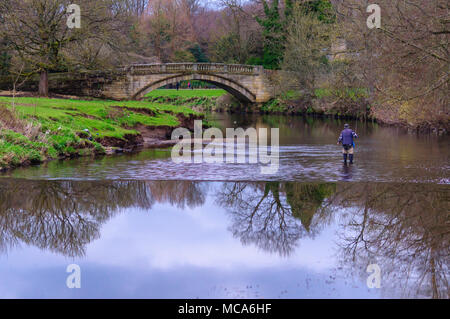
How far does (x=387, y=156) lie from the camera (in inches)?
901

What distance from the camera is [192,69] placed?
55562mm

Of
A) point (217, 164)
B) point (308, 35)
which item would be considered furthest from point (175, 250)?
point (308, 35)

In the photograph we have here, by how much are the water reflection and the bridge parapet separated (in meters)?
37.3

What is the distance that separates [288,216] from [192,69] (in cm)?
4469

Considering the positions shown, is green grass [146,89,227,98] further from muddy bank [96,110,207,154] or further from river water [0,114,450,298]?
river water [0,114,450,298]

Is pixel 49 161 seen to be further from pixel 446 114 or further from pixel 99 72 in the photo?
pixel 99 72

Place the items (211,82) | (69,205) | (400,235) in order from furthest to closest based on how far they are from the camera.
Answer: (211,82), (69,205), (400,235)

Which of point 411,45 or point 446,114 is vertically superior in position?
point 411,45

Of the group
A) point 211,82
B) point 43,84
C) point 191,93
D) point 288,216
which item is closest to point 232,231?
point 288,216

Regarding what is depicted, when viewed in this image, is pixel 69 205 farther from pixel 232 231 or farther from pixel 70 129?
pixel 70 129

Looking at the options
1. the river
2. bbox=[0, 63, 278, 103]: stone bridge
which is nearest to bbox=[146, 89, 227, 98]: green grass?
bbox=[0, 63, 278, 103]: stone bridge

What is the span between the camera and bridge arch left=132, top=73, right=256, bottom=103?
53.3 m

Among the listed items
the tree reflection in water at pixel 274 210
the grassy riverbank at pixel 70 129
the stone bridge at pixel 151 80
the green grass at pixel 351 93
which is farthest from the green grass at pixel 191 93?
the tree reflection in water at pixel 274 210
